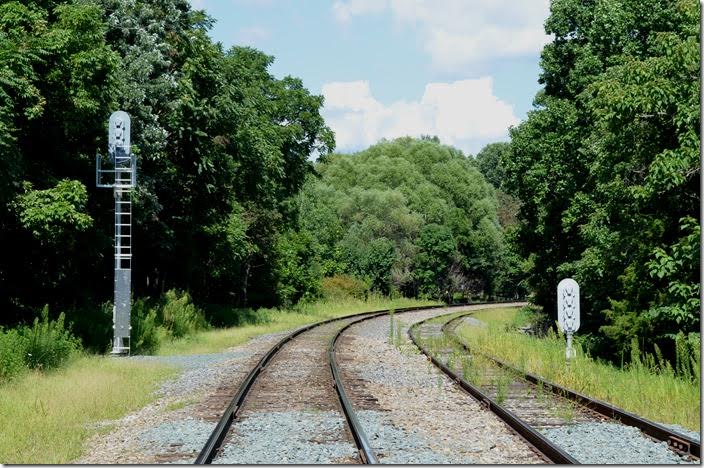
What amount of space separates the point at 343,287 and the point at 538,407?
50417 millimetres

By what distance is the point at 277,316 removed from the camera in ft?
142

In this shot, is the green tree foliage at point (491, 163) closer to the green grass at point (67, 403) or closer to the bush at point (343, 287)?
the bush at point (343, 287)

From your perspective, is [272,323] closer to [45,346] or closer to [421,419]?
[45,346]

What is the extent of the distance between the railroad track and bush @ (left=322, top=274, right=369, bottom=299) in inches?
1642

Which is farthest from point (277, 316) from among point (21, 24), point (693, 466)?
point (693, 466)

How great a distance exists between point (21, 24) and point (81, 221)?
4.80 metres

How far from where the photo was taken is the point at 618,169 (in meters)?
21.8

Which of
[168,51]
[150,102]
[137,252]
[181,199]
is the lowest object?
[137,252]

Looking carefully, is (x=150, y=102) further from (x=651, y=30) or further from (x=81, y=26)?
(x=651, y=30)

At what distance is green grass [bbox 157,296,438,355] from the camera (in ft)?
82.8

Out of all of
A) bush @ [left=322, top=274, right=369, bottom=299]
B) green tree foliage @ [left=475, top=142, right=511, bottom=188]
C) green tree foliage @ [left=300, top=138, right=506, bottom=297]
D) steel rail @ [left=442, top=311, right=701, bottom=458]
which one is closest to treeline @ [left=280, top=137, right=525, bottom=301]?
green tree foliage @ [left=300, top=138, right=506, bottom=297]

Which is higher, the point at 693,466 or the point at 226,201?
the point at 226,201

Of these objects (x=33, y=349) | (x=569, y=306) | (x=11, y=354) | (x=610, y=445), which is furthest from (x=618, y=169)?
(x=11, y=354)

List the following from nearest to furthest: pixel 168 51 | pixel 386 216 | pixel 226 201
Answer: pixel 168 51 < pixel 226 201 < pixel 386 216
